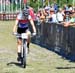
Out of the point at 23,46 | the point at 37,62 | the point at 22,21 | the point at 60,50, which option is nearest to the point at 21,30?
the point at 22,21

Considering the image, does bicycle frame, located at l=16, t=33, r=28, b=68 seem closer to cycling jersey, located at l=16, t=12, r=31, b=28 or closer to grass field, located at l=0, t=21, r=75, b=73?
grass field, located at l=0, t=21, r=75, b=73

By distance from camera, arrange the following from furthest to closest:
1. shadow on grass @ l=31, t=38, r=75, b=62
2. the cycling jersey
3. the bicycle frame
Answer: shadow on grass @ l=31, t=38, r=75, b=62
the cycling jersey
the bicycle frame

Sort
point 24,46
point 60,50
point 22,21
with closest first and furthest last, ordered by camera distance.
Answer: point 24,46 < point 22,21 < point 60,50

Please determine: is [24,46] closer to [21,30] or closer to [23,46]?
[23,46]

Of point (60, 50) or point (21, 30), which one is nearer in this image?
point (21, 30)

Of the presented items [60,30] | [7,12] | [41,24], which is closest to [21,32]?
[60,30]

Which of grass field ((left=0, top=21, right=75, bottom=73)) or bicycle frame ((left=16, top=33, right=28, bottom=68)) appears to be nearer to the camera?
grass field ((left=0, top=21, right=75, bottom=73))

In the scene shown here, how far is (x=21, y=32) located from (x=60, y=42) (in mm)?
3540

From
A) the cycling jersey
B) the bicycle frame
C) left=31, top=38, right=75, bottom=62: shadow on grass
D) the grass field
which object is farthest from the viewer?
left=31, top=38, right=75, bottom=62: shadow on grass

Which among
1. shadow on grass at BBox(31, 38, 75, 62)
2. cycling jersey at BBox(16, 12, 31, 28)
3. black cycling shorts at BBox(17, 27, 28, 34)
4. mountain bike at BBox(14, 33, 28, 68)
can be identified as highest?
cycling jersey at BBox(16, 12, 31, 28)

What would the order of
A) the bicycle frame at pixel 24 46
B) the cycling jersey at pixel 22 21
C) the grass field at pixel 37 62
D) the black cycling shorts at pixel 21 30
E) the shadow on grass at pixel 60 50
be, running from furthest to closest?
the shadow on grass at pixel 60 50, the black cycling shorts at pixel 21 30, the cycling jersey at pixel 22 21, the bicycle frame at pixel 24 46, the grass field at pixel 37 62

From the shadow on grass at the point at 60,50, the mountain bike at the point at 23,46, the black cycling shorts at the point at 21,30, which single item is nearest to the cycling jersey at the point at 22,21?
the black cycling shorts at the point at 21,30

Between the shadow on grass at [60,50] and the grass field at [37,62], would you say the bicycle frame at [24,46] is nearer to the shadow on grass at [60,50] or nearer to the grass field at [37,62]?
the grass field at [37,62]

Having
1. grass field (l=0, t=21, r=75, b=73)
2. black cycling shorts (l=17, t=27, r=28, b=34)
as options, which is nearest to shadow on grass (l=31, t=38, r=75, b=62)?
grass field (l=0, t=21, r=75, b=73)
